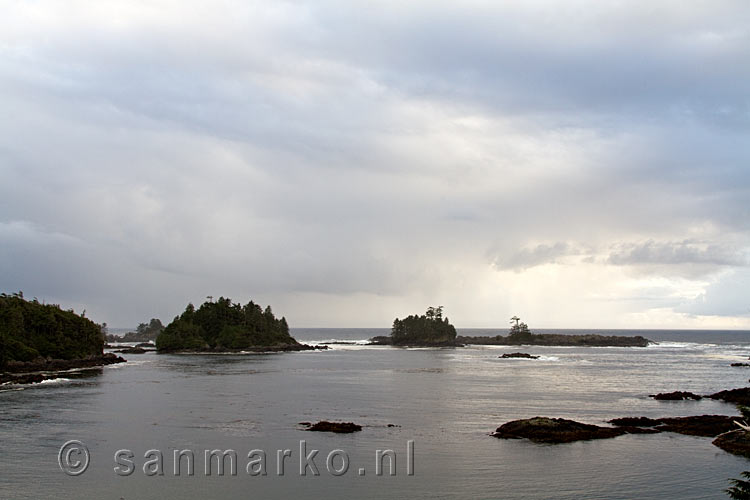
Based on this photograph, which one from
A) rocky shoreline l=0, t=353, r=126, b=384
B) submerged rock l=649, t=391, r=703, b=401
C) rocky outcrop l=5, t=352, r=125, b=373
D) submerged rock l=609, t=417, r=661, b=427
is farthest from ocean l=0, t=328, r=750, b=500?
rocky outcrop l=5, t=352, r=125, b=373

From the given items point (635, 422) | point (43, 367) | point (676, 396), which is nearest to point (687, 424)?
point (635, 422)

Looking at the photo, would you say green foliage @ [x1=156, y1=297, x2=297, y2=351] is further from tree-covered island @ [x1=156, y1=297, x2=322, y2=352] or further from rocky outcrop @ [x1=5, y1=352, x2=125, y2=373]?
rocky outcrop @ [x1=5, y1=352, x2=125, y2=373]

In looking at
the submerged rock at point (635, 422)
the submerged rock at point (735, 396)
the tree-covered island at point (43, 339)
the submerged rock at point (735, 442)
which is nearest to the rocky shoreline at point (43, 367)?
the tree-covered island at point (43, 339)

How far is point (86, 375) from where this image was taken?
91125mm

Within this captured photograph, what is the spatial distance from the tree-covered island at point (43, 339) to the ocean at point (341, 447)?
29.7m

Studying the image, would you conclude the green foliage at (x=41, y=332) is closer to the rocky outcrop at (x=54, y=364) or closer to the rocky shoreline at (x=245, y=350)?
the rocky outcrop at (x=54, y=364)

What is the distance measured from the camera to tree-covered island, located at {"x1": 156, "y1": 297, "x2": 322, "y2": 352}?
589ft

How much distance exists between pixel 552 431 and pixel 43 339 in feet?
321

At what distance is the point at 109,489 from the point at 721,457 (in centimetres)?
3473

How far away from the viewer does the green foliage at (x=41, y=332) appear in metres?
97.3

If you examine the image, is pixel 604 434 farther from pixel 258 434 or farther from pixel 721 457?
pixel 258 434

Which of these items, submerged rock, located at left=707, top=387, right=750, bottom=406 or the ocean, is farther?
submerged rock, located at left=707, top=387, right=750, bottom=406

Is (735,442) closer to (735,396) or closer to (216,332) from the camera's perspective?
(735,396)

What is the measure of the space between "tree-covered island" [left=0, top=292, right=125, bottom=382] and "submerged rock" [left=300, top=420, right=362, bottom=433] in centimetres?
6025
